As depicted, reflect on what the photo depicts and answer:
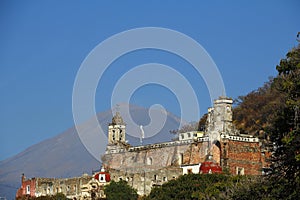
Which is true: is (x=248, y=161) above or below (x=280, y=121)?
above

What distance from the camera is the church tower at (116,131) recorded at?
11762 centimetres

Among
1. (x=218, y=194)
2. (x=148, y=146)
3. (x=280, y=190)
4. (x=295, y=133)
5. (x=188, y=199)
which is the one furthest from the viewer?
(x=148, y=146)

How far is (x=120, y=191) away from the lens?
332ft

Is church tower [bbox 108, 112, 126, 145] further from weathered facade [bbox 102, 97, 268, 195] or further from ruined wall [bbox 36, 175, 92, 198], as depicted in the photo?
weathered facade [bbox 102, 97, 268, 195]

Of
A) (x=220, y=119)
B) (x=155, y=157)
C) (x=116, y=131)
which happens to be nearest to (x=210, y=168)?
(x=220, y=119)

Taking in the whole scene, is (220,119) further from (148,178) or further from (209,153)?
(148,178)

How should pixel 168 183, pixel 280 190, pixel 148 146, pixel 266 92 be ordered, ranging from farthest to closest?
pixel 266 92
pixel 148 146
pixel 168 183
pixel 280 190

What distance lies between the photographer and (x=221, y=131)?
102 m

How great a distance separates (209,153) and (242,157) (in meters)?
3.83

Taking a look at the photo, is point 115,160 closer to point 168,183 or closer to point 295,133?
point 168,183

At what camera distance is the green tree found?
100 meters

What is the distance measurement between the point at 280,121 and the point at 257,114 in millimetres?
75037

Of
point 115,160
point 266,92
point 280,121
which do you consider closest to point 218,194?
point 280,121

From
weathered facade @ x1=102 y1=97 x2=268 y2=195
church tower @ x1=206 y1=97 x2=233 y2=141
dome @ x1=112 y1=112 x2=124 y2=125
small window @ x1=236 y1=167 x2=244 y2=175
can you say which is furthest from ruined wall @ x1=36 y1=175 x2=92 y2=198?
small window @ x1=236 y1=167 x2=244 y2=175
